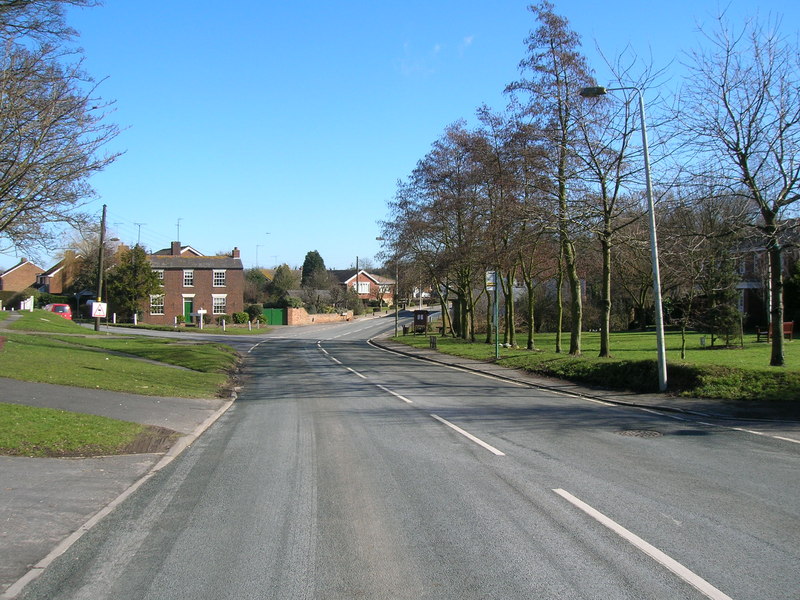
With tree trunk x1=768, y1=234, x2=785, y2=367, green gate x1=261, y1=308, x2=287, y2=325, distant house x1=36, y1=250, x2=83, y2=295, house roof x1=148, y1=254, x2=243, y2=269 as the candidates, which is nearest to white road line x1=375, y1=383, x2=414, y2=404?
tree trunk x1=768, y1=234, x2=785, y2=367

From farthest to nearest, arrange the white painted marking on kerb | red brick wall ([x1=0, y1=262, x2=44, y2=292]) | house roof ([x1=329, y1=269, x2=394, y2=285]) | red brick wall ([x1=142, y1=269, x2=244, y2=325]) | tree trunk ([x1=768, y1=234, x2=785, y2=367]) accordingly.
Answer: house roof ([x1=329, y1=269, x2=394, y2=285]), red brick wall ([x1=0, y1=262, x2=44, y2=292]), red brick wall ([x1=142, y1=269, x2=244, y2=325]), tree trunk ([x1=768, y1=234, x2=785, y2=367]), the white painted marking on kerb

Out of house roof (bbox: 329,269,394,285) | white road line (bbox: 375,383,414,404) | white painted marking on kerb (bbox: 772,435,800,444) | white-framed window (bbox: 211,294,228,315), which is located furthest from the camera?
house roof (bbox: 329,269,394,285)

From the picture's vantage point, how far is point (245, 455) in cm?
955

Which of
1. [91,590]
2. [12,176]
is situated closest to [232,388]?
[12,176]

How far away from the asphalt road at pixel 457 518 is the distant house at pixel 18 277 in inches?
4032

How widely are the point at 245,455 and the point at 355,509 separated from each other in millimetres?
3508

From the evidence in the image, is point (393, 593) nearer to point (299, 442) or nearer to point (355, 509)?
point (355, 509)

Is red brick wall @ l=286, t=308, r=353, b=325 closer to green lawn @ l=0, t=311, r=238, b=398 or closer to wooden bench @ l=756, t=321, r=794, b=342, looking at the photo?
green lawn @ l=0, t=311, r=238, b=398

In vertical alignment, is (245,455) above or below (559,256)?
below

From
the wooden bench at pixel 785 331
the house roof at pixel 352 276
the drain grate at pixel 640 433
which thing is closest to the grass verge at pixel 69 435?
the drain grate at pixel 640 433

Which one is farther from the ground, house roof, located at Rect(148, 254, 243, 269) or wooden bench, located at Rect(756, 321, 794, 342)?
house roof, located at Rect(148, 254, 243, 269)

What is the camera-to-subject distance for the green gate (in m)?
79.4

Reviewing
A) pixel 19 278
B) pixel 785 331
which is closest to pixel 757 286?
pixel 785 331

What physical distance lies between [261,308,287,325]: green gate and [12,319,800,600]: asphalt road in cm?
6874
